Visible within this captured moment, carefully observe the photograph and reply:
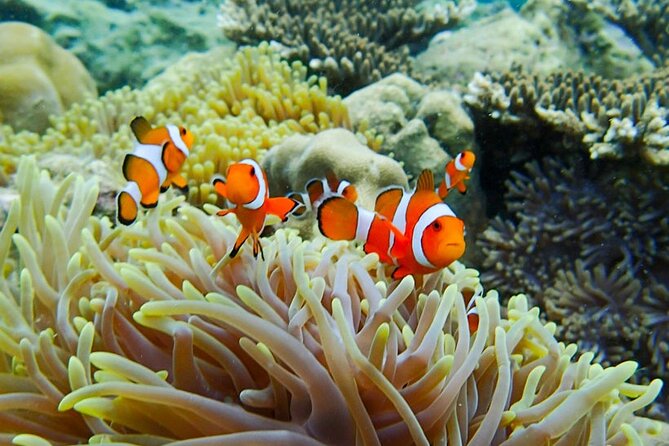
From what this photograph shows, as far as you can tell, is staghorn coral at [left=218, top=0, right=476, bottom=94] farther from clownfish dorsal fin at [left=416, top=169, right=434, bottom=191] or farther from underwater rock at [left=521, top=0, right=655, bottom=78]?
clownfish dorsal fin at [left=416, top=169, right=434, bottom=191]

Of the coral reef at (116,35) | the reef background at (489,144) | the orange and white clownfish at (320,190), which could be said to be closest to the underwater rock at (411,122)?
the reef background at (489,144)

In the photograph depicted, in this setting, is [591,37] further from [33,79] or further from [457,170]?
[33,79]

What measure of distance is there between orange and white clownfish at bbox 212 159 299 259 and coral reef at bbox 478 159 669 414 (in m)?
2.30

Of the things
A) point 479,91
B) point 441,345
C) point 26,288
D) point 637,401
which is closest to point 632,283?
point 479,91

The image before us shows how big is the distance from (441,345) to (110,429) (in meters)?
0.88

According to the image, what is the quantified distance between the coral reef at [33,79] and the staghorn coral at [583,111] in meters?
3.29

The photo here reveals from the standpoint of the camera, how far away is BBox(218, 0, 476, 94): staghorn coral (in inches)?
192

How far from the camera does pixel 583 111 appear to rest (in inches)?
141

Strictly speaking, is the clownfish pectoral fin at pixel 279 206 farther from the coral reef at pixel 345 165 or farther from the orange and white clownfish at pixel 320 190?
the coral reef at pixel 345 165

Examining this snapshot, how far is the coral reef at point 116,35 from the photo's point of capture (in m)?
5.95

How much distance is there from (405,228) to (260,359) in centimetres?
71

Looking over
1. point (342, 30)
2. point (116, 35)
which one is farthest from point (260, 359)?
point (116, 35)

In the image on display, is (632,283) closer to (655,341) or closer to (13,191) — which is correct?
(655,341)

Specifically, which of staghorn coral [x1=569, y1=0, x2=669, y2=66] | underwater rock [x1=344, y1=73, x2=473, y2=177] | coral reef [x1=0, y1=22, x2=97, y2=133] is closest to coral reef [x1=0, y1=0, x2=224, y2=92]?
coral reef [x1=0, y1=22, x2=97, y2=133]
